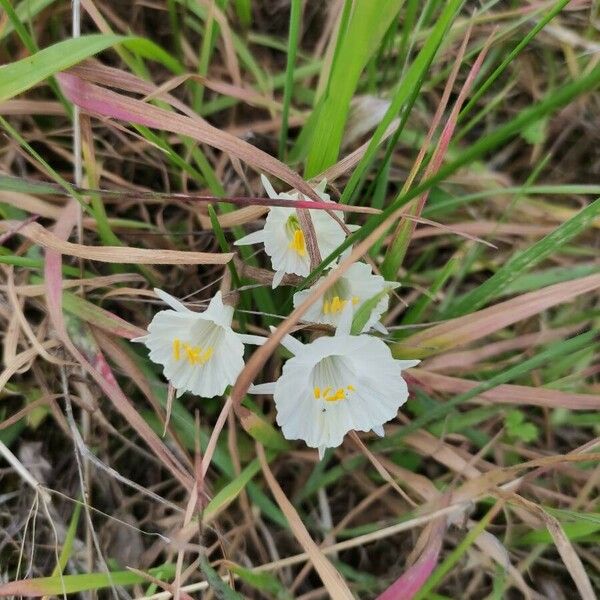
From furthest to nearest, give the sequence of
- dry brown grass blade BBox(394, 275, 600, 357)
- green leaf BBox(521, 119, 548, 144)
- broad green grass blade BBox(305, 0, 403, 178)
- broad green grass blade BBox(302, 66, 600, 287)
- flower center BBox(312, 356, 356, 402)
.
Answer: green leaf BBox(521, 119, 548, 144), dry brown grass blade BBox(394, 275, 600, 357), flower center BBox(312, 356, 356, 402), broad green grass blade BBox(305, 0, 403, 178), broad green grass blade BBox(302, 66, 600, 287)

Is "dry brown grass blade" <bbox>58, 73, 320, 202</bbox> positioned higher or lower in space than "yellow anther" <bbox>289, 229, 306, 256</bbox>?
higher

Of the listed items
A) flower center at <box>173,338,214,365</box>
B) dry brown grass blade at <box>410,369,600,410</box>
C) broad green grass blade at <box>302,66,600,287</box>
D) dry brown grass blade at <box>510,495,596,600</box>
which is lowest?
dry brown grass blade at <box>510,495,596,600</box>

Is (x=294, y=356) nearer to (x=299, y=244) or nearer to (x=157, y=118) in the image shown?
(x=299, y=244)

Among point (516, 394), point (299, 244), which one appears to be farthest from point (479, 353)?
point (299, 244)

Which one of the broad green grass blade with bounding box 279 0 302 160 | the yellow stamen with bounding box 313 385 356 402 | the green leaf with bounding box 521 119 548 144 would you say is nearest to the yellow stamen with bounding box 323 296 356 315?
the yellow stamen with bounding box 313 385 356 402

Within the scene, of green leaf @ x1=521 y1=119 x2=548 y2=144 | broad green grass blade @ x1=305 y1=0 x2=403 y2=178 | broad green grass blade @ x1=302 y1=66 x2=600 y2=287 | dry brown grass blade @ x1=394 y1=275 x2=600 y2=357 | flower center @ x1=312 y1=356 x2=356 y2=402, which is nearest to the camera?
broad green grass blade @ x1=302 y1=66 x2=600 y2=287

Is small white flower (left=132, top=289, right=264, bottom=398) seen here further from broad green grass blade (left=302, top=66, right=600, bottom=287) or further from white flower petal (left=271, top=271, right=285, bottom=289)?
broad green grass blade (left=302, top=66, right=600, bottom=287)

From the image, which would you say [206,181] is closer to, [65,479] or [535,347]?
[65,479]
